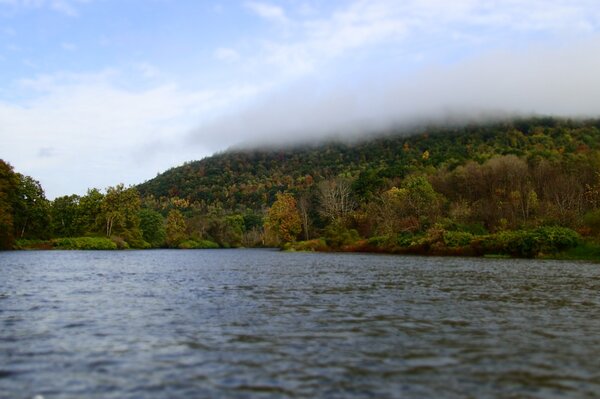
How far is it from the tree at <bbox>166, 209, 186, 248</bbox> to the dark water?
14050 centimetres

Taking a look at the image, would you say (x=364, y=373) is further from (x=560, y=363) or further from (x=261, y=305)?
(x=261, y=305)

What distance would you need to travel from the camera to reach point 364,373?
1177 centimetres

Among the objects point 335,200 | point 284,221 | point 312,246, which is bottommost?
point 312,246

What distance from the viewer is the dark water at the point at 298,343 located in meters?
10.8

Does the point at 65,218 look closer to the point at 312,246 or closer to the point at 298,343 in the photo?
the point at 312,246

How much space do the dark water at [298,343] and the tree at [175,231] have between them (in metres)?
141

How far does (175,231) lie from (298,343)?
15725 cm

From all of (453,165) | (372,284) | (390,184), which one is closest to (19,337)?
(372,284)

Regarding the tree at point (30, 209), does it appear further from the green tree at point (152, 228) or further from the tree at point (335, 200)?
the tree at point (335, 200)

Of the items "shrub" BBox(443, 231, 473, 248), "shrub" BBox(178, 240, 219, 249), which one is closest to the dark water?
"shrub" BBox(443, 231, 473, 248)

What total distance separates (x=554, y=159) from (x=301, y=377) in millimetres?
120069

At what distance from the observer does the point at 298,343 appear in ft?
48.6

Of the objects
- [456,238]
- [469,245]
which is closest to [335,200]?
[456,238]

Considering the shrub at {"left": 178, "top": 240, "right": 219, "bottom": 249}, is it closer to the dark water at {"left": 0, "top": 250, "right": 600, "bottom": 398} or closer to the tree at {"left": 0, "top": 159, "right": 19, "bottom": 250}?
the tree at {"left": 0, "top": 159, "right": 19, "bottom": 250}
